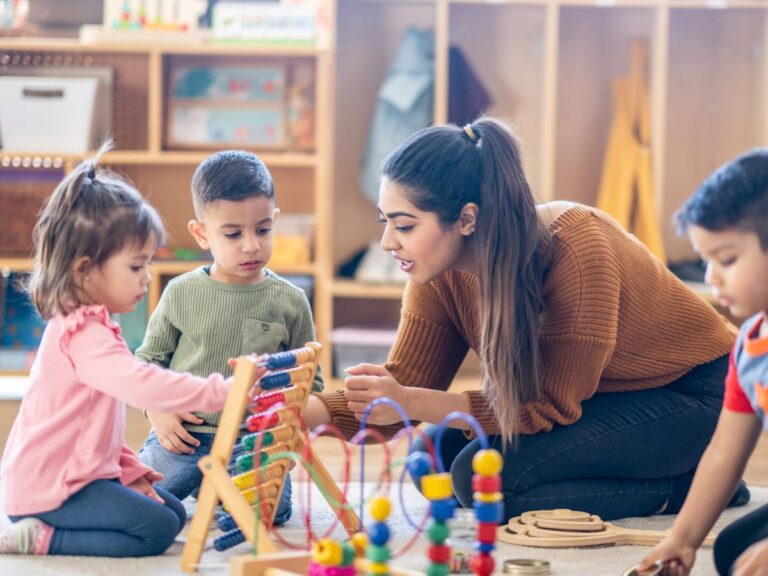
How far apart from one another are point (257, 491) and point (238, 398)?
0.19m

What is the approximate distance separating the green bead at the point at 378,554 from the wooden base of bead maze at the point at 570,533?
1.96ft

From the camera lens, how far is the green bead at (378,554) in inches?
52.5

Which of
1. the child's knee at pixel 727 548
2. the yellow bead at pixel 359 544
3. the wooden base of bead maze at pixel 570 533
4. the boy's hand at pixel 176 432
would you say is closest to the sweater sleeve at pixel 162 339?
the boy's hand at pixel 176 432

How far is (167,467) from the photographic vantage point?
2092mm

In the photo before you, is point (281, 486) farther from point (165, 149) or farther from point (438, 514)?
point (165, 149)

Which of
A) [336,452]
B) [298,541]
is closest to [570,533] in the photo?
[298,541]

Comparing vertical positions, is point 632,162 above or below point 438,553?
above

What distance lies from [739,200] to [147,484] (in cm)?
103

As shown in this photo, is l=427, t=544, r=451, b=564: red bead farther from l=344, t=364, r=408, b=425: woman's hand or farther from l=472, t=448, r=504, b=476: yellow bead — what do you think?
l=344, t=364, r=408, b=425: woman's hand

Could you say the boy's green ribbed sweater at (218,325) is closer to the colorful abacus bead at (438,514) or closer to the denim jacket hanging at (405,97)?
the colorful abacus bead at (438,514)

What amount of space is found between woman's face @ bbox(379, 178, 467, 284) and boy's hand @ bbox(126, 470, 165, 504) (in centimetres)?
52

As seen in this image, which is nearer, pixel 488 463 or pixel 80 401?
pixel 488 463

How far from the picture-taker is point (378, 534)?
1323 millimetres

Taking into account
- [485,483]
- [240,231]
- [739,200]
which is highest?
[739,200]
